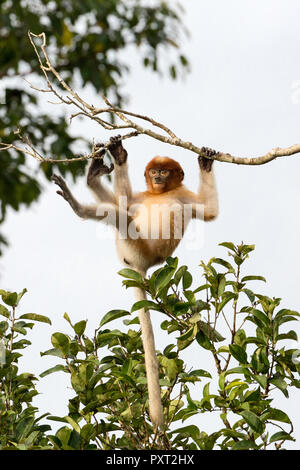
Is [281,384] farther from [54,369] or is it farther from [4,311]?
[4,311]

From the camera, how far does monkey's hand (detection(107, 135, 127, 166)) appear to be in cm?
404

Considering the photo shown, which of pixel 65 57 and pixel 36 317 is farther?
pixel 65 57

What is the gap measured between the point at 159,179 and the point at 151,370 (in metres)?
1.32

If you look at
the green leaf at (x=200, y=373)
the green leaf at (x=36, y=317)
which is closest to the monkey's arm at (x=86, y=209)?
the green leaf at (x=36, y=317)

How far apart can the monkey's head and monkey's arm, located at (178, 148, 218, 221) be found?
0.18 metres

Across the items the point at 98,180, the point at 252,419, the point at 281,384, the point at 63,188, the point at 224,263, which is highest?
the point at 98,180

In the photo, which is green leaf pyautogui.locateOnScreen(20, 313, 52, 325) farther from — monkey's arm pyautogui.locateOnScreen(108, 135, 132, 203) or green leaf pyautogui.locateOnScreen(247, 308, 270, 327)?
green leaf pyautogui.locateOnScreen(247, 308, 270, 327)

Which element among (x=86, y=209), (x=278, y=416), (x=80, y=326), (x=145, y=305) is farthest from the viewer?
(x=86, y=209)

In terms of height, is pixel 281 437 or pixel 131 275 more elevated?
pixel 131 275

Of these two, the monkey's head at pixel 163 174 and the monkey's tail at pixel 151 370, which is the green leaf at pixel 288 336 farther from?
the monkey's head at pixel 163 174

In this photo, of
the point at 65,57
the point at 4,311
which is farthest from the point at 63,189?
the point at 65,57

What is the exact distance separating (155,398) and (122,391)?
17 cm

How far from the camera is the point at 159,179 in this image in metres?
4.41

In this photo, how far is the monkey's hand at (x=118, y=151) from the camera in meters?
4.04
